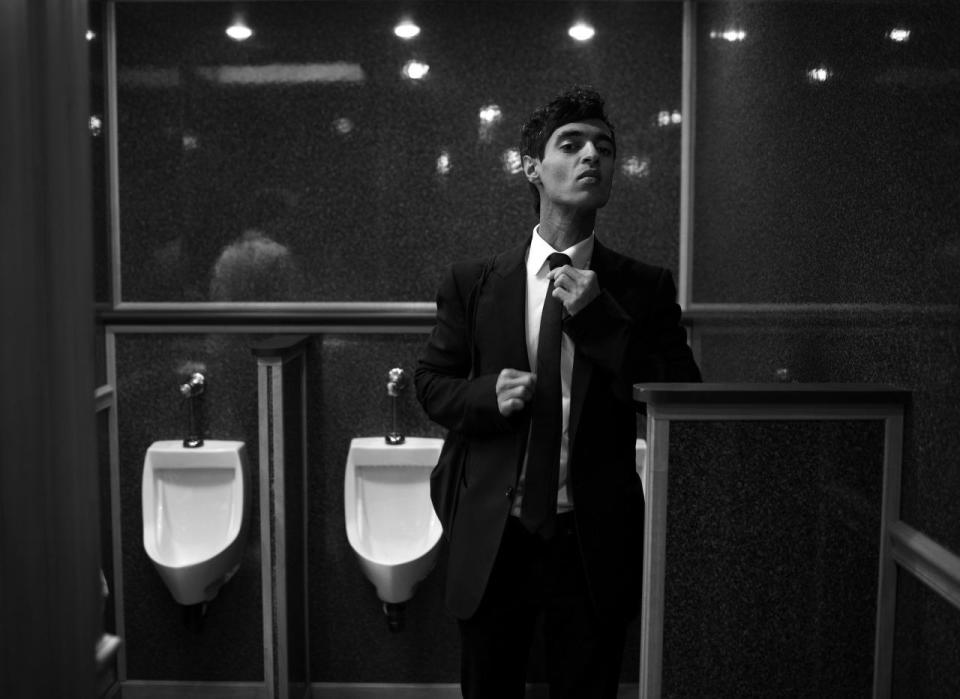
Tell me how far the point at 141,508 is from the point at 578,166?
1.94 meters

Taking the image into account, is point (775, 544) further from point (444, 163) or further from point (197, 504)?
point (197, 504)

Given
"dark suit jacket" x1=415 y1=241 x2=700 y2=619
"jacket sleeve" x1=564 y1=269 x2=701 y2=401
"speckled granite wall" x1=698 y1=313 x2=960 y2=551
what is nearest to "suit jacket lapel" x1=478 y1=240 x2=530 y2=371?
"dark suit jacket" x1=415 y1=241 x2=700 y2=619

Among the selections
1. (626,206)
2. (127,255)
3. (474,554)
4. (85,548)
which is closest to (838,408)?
(474,554)

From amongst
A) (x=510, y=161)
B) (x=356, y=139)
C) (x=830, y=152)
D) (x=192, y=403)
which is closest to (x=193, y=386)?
(x=192, y=403)

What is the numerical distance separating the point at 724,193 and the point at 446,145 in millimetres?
840

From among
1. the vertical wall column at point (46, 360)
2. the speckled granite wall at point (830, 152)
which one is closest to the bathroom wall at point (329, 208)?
the speckled granite wall at point (830, 152)

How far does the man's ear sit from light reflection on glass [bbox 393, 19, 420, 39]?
1.28 m

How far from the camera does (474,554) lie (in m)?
1.54

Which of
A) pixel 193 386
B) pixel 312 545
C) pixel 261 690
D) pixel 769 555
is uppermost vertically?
pixel 193 386

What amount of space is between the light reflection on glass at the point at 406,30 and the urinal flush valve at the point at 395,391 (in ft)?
3.18

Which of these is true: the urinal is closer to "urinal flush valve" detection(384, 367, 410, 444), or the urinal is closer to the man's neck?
"urinal flush valve" detection(384, 367, 410, 444)

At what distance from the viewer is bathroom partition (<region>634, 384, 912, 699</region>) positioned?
4.54ft

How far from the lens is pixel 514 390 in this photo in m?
1.50

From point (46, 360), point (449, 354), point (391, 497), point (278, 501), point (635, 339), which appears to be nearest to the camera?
point (46, 360)
